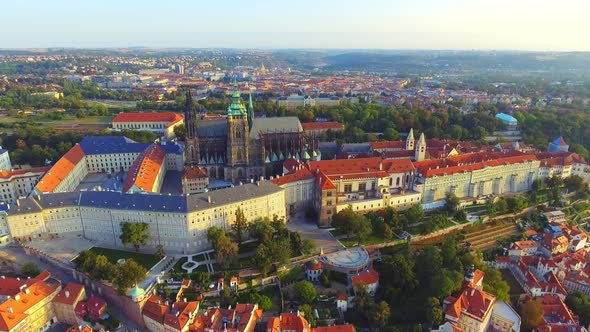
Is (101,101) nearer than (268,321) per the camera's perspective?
No

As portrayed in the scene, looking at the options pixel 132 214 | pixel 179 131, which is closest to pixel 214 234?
pixel 132 214

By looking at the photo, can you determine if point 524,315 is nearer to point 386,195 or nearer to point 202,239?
point 386,195

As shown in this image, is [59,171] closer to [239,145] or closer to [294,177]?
[239,145]

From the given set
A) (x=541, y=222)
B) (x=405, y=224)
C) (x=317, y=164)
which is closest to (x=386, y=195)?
(x=405, y=224)

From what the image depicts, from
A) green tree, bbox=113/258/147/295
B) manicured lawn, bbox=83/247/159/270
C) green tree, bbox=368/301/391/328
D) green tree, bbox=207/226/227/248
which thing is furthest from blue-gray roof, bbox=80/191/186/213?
green tree, bbox=368/301/391/328

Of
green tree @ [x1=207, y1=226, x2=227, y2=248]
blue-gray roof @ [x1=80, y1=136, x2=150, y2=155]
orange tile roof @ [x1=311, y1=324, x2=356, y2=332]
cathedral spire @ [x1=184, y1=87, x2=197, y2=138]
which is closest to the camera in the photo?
orange tile roof @ [x1=311, y1=324, x2=356, y2=332]

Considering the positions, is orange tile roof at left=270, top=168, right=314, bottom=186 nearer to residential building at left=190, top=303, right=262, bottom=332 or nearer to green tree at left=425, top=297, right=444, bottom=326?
residential building at left=190, top=303, right=262, bottom=332

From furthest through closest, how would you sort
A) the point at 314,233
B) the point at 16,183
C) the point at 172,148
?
the point at 172,148 → the point at 16,183 → the point at 314,233
